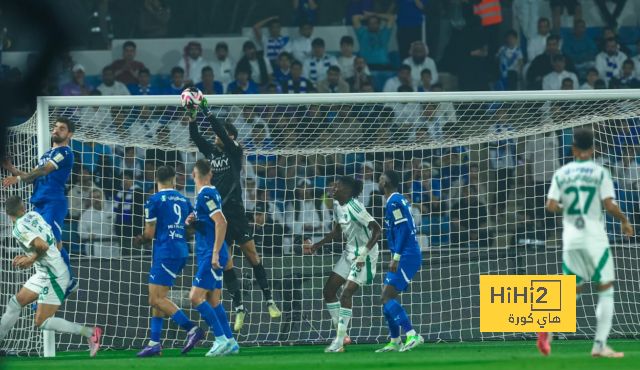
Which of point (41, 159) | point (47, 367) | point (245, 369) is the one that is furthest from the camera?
point (41, 159)

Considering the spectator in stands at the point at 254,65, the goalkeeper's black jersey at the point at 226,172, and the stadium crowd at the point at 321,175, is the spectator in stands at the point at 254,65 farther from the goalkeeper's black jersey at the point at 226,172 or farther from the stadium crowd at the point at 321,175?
the goalkeeper's black jersey at the point at 226,172

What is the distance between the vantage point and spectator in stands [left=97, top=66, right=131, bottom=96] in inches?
568

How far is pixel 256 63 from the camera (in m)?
14.9

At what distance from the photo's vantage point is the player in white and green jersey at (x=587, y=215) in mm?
6449

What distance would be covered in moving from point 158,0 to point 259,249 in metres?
6.52

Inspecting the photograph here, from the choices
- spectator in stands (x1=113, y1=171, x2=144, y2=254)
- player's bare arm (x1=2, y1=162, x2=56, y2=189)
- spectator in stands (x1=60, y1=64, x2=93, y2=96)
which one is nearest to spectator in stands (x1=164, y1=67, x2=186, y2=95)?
spectator in stands (x1=60, y1=64, x2=93, y2=96)

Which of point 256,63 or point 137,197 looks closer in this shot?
point 137,197

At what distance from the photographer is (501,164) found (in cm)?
1184

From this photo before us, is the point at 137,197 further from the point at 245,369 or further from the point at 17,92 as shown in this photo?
the point at 17,92

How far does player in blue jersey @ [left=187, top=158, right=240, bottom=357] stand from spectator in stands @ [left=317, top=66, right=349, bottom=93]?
635 cm

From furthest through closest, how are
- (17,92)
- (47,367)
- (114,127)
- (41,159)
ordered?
(114,127)
(41,159)
(47,367)
(17,92)

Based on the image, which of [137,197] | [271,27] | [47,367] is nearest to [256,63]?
[271,27]

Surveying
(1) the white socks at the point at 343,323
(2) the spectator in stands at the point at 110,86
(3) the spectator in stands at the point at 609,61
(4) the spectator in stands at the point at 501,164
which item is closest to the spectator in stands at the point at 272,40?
(2) the spectator in stands at the point at 110,86

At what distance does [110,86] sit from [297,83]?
10.6 feet
